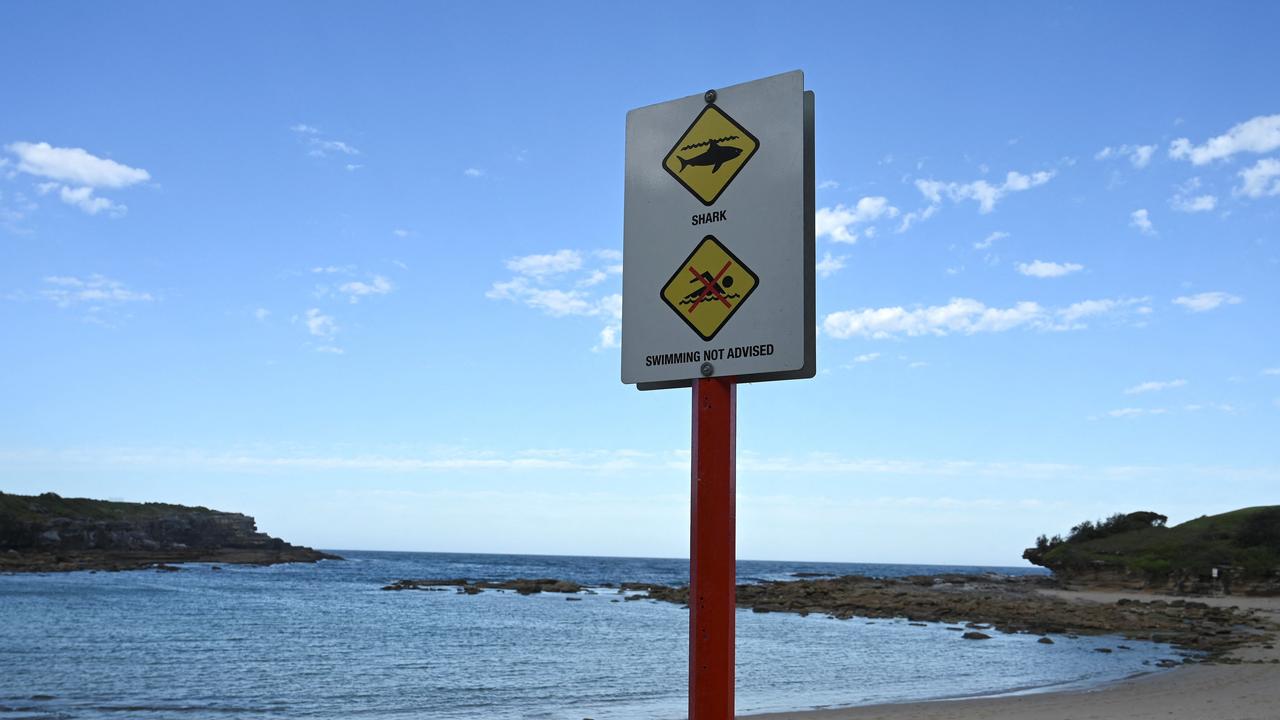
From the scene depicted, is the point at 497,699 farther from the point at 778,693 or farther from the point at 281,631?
the point at 281,631

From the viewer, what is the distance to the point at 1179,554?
5875cm

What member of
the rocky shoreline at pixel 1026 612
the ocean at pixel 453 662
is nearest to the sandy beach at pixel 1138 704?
the ocean at pixel 453 662

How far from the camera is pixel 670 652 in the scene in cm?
2880

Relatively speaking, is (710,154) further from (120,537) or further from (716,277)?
(120,537)

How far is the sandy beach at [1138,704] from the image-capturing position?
1595 centimetres

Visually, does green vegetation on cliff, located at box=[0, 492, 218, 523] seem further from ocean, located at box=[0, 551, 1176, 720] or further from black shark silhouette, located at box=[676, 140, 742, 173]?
black shark silhouette, located at box=[676, 140, 742, 173]

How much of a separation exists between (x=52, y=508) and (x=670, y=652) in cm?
8570

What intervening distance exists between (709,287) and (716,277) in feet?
0.11

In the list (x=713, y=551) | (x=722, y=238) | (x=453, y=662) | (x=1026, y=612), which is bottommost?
(x=453, y=662)

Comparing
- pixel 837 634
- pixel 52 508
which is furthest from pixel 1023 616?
pixel 52 508

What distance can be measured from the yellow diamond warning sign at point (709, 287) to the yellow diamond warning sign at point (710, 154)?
0.16 metres

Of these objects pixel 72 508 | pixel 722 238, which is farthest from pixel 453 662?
pixel 72 508

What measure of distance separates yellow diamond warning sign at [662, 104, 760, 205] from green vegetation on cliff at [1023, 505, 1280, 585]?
61.3 m

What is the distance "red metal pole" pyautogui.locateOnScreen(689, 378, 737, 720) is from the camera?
235 cm
